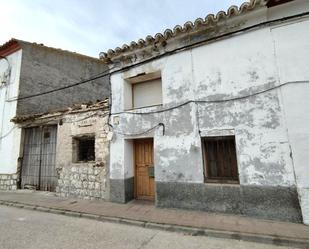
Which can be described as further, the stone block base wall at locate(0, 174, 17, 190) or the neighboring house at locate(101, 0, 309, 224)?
the stone block base wall at locate(0, 174, 17, 190)

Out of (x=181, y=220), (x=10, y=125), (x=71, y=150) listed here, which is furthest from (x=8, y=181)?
(x=181, y=220)

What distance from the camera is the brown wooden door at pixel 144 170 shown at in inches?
275

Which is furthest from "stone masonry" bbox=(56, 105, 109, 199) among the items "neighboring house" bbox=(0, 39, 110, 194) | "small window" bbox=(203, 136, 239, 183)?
"small window" bbox=(203, 136, 239, 183)

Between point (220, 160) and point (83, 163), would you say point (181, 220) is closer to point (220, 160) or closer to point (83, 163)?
point (220, 160)

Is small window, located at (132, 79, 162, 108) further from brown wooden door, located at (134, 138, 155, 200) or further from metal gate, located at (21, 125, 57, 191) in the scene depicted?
metal gate, located at (21, 125, 57, 191)

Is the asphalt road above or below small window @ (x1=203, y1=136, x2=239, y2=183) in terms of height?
below

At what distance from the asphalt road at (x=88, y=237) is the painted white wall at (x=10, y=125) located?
543cm

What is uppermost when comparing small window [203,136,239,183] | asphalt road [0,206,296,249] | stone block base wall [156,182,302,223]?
small window [203,136,239,183]

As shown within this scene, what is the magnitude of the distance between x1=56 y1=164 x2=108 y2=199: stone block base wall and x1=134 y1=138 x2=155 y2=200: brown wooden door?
1.16 m

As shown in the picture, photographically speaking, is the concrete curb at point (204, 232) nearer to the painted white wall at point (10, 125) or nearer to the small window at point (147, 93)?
the small window at point (147, 93)

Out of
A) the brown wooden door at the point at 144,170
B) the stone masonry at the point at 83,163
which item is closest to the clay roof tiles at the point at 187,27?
the stone masonry at the point at 83,163

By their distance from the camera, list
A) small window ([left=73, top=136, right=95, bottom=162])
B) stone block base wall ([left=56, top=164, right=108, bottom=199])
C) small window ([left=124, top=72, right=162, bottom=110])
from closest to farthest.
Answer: small window ([left=124, top=72, right=162, bottom=110]) → stone block base wall ([left=56, top=164, right=108, bottom=199]) → small window ([left=73, top=136, right=95, bottom=162])

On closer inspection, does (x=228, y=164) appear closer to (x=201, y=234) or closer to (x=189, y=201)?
(x=189, y=201)

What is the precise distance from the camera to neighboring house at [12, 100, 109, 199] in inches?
291
